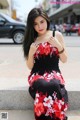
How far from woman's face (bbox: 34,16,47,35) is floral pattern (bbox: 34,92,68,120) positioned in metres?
0.81

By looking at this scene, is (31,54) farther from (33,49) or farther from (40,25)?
(40,25)

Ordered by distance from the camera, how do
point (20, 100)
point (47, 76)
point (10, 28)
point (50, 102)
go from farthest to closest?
1. point (10, 28)
2. point (20, 100)
3. point (47, 76)
4. point (50, 102)

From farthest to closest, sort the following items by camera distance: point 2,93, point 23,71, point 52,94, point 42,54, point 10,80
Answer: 1. point 23,71
2. point 10,80
3. point 2,93
4. point 42,54
5. point 52,94

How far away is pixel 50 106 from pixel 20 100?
2.56 ft

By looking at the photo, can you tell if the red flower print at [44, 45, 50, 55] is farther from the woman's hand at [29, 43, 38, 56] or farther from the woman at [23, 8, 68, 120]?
the woman's hand at [29, 43, 38, 56]

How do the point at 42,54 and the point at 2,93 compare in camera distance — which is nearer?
the point at 42,54

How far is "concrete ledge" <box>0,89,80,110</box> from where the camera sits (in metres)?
4.42

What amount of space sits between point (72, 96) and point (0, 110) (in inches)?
34.9

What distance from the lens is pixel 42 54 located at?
13.6 feet

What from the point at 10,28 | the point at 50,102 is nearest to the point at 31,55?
the point at 50,102

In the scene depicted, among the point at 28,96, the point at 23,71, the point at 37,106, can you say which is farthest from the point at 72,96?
the point at 23,71

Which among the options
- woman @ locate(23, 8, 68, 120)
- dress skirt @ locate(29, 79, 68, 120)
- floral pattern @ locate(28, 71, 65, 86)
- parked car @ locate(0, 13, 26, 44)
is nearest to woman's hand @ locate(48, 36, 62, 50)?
woman @ locate(23, 8, 68, 120)

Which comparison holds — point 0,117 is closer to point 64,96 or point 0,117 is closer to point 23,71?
point 64,96

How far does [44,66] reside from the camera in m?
4.13
